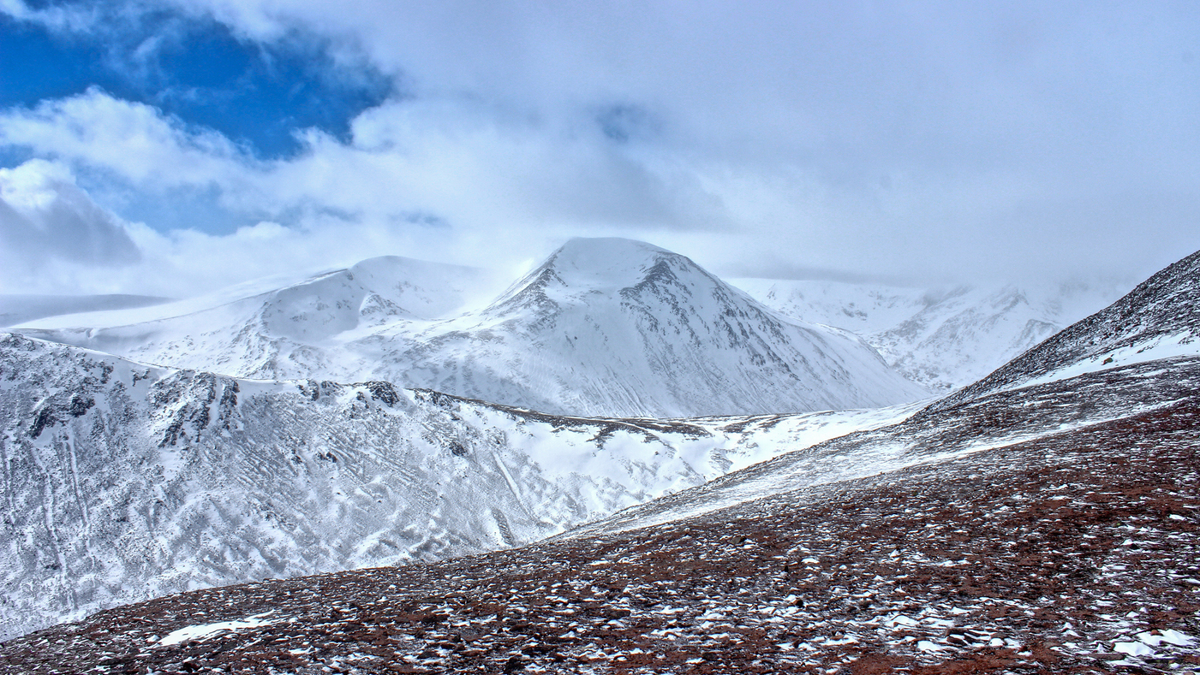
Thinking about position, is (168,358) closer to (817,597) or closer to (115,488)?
(115,488)

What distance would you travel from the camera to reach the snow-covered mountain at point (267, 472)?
50375 millimetres

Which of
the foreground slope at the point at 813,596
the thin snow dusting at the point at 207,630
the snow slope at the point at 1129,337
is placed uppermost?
the snow slope at the point at 1129,337

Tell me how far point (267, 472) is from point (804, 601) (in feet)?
217

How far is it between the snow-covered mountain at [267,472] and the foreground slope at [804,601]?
145 ft

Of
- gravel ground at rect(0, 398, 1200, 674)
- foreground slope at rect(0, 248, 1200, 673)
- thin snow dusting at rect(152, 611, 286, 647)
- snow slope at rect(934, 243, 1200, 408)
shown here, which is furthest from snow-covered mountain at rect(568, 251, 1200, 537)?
thin snow dusting at rect(152, 611, 286, 647)

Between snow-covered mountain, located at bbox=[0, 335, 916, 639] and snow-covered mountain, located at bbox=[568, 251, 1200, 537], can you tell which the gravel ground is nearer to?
snow-covered mountain, located at bbox=[568, 251, 1200, 537]

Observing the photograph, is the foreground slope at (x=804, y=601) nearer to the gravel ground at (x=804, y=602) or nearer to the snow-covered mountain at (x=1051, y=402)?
the gravel ground at (x=804, y=602)

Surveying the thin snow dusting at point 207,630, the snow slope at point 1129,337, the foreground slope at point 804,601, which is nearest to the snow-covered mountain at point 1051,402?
the snow slope at point 1129,337

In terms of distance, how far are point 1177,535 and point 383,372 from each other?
17997cm

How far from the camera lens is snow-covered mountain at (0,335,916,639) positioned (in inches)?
1983

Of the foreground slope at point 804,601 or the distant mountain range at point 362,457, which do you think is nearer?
the foreground slope at point 804,601

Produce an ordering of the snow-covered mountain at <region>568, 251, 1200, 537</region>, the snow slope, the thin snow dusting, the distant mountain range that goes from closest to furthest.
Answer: the thin snow dusting → the snow-covered mountain at <region>568, 251, 1200, 537</region> → the snow slope → the distant mountain range

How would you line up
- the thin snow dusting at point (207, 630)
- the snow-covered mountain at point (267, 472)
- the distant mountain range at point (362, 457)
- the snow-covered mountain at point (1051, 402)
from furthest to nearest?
1. the snow-covered mountain at point (267, 472)
2. the distant mountain range at point (362, 457)
3. the snow-covered mountain at point (1051, 402)
4. the thin snow dusting at point (207, 630)

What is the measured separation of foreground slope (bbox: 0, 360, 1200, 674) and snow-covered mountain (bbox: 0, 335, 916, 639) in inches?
1741
